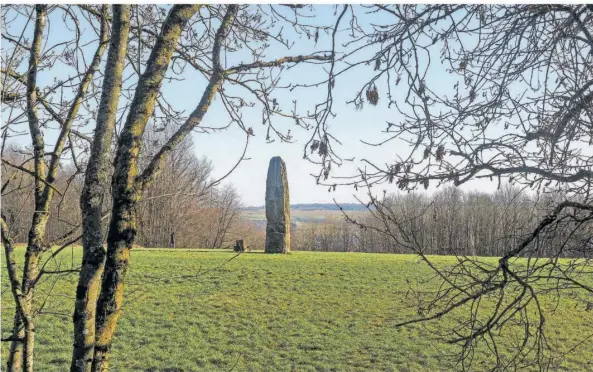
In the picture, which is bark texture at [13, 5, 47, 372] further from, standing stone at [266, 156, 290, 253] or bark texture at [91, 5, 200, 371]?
standing stone at [266, 156, 290, 253]

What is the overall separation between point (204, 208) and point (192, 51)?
62.8ft

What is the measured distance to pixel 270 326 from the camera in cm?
825

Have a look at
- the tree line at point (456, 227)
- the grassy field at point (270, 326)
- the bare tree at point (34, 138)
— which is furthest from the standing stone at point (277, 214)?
the bare tree at point (34, 138)

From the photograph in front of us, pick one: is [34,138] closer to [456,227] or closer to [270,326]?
[270,326]

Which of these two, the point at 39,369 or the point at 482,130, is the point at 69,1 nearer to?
the point at 482,130

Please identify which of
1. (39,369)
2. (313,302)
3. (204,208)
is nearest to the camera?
(39,369)

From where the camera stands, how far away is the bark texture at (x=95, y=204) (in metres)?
2.05

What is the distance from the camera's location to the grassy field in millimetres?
6770

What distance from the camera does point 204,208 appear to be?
22.1 m

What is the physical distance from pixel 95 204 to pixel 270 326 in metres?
6.46

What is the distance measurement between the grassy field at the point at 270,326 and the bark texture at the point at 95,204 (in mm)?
2668

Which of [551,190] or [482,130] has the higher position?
[482,130]

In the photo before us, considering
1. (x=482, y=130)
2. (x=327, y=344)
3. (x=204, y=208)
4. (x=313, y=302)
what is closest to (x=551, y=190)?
(x=482, y=130)

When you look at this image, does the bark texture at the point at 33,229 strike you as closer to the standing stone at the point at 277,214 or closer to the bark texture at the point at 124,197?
the bark texture at the point at 124,197
